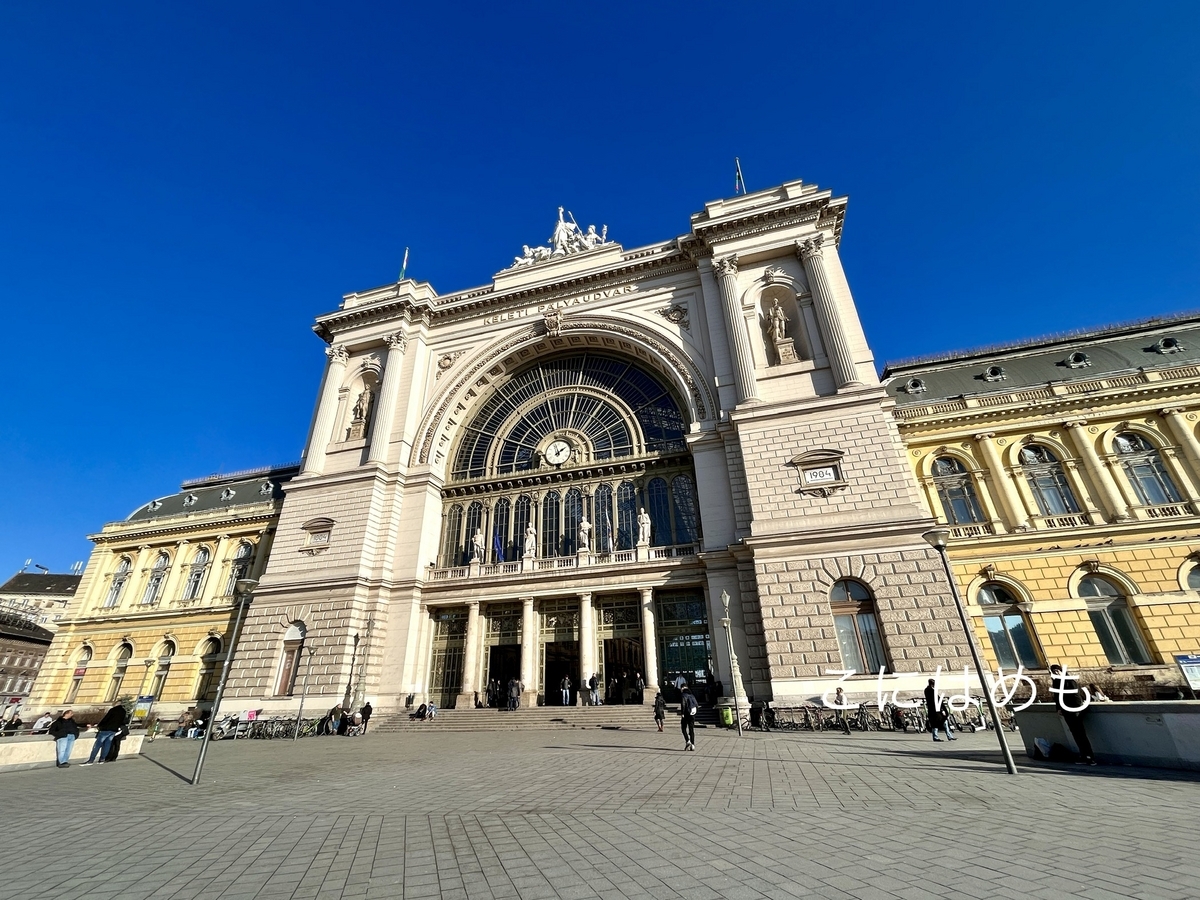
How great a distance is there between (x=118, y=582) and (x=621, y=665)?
128 feet

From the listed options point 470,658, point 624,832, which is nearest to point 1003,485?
point 624,832

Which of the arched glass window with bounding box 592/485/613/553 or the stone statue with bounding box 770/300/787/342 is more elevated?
the stone statue with bounding box 770/300/787/342

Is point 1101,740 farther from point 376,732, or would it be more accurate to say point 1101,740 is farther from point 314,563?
point 314,563

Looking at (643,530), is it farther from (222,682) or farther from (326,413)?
(326,413)

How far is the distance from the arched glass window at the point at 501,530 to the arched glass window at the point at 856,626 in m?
17.3

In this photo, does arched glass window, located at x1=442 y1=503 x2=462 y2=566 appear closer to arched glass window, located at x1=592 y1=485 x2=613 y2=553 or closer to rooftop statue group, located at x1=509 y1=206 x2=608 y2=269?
arched glass window, located at x1=592 y1=485 x2=613 y2=553

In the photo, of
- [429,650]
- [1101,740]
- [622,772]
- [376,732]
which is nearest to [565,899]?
[622,772]

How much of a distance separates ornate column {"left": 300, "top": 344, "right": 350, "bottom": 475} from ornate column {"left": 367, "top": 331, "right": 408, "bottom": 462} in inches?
130

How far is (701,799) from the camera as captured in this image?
8.07 meters

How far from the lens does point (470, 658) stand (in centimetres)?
2709

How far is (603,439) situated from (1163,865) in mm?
27138

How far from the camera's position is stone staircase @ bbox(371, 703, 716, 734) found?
2116cm

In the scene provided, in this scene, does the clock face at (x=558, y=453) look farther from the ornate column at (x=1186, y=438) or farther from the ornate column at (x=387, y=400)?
the ornate column at (x=1186, y=438)

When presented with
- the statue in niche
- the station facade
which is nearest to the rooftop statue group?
the station facade
